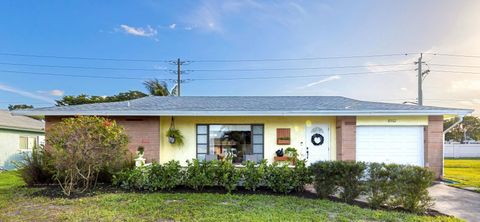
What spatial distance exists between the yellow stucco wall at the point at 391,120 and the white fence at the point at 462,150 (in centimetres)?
2108

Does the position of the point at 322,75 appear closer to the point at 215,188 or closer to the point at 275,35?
the point at 275,35

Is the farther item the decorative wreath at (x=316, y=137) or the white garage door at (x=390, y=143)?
the decorative wreath at (x=316, y=137)

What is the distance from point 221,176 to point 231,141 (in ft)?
11.7

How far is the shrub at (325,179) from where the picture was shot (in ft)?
24.2

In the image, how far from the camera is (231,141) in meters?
11.8

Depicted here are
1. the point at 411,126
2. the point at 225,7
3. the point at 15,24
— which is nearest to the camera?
the point at 411,126

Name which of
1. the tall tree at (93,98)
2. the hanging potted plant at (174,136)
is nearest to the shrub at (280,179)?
the hanging potted plant at (174,136)

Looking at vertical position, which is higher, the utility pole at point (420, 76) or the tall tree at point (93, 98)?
the utility pole at point (420, 76)

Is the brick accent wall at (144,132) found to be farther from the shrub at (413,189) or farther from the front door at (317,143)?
the shrub at (413,189)

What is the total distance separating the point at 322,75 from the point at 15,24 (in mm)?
22475

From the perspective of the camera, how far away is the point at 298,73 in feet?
92.1

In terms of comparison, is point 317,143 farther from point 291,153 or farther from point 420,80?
point 420,80

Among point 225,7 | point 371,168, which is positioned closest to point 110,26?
point 225,7

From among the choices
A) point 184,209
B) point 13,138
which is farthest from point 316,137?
point 13,138
